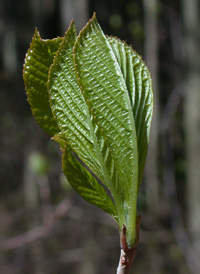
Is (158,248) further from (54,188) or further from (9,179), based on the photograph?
(9,179)

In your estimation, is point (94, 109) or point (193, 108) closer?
point (94, 109)

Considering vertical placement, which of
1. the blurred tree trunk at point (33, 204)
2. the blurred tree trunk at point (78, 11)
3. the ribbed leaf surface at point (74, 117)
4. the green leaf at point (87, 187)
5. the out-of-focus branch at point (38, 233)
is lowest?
the blurred tree trunk at point (33, 204)

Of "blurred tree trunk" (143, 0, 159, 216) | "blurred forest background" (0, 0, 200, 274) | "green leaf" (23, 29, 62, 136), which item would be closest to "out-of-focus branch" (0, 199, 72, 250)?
"blurred forest background" (0, 0, 200, 274)

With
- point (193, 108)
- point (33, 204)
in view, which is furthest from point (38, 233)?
point (33, 204)

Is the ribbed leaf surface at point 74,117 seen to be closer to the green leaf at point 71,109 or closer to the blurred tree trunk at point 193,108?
the green leaf at point 71,109

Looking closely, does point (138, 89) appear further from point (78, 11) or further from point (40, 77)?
point (78, 11)

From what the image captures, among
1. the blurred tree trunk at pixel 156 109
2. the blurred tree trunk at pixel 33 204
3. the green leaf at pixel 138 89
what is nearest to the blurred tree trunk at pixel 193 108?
the blurred tree trunk at pixel 156 109
